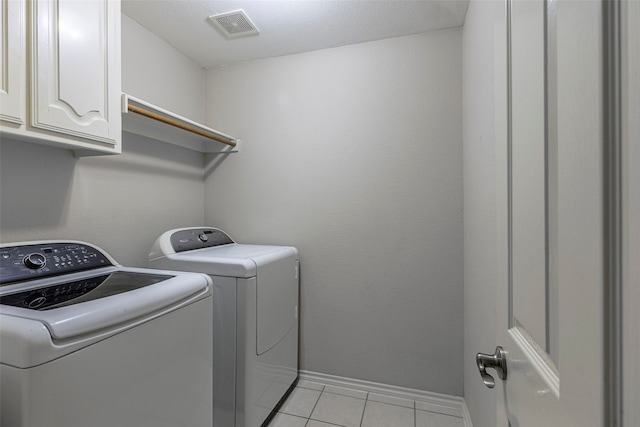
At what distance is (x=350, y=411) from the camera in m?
1.89

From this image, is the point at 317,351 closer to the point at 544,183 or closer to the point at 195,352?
the point at 195,352

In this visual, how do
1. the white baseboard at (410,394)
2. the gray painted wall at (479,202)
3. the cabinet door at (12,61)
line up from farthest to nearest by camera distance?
the white baseboard at (410,394)
the gray painted wall at (479,202)
the cabinet door at (12,61)

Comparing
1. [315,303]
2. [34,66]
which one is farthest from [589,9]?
[315,303]

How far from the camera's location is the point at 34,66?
1.04 metres

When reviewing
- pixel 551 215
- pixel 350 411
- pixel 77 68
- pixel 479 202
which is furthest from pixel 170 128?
pixel 350 411

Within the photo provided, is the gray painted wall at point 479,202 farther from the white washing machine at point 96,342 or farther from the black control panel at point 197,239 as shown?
the black control panel at point 197,239

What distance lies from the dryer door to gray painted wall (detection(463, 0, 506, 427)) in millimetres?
1127

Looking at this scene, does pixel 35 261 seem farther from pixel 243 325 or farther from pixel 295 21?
pixel 295 21

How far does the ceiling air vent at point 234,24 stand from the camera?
1821 mm

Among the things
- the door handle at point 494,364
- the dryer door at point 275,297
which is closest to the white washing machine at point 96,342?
the dryer door at point 275,297

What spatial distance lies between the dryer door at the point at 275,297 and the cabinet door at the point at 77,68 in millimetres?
999

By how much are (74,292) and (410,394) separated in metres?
2.02

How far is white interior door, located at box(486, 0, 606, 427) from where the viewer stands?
331mm

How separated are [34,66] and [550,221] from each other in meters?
1.59
